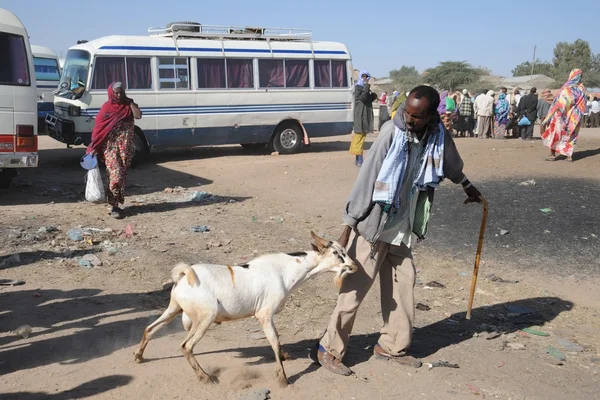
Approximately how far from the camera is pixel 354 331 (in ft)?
16.7

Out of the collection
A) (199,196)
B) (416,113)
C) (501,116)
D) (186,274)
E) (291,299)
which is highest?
(416,113)

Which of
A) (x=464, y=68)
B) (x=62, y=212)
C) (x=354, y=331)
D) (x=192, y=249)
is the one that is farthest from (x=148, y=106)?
(x=464, y=68)

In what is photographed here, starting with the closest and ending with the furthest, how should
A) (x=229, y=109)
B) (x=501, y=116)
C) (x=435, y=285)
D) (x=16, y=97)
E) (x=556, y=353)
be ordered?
(x=556, y=353) → (x=435, y=285) → (x=16, y=97) → (x=229, y=109) → (x=501, y=116)

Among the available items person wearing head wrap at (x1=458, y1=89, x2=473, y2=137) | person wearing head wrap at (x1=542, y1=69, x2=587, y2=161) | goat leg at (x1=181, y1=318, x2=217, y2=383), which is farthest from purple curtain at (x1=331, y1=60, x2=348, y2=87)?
goat leg at (x1=181, y1=318, x2=217, y2=383)

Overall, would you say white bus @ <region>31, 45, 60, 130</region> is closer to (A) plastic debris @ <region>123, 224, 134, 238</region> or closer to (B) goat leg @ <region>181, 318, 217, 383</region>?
(A) plastic debris @ <region>123, 224, 134, 238</region>

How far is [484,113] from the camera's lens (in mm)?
20547

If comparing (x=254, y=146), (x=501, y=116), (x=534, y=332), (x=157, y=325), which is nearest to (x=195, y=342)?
(x=157, y=325)

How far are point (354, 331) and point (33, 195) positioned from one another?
720 centimetres

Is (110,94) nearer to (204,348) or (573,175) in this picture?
(204,348)

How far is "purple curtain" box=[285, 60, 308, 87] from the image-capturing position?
15.8 metres

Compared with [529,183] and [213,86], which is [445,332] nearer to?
[529,183]

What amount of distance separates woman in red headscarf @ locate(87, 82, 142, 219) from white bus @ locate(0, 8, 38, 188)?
112 centimetres

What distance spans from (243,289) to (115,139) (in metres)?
5.69

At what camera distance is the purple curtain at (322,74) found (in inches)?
637
